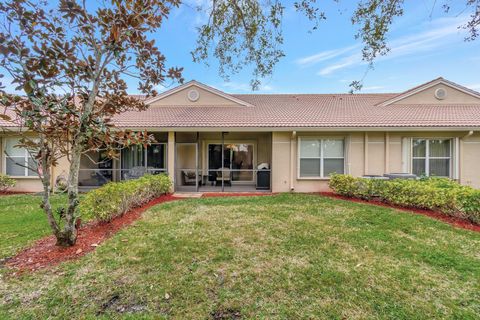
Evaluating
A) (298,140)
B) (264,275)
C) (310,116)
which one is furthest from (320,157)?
(264,275)

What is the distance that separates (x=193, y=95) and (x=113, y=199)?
9.02 meters

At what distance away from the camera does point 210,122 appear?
11109 mm

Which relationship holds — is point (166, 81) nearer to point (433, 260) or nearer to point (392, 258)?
point (392, 258)

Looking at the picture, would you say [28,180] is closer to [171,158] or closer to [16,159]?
[16,159]

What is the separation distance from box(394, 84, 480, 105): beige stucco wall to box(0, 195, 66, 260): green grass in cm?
1607

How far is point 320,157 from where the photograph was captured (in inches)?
437

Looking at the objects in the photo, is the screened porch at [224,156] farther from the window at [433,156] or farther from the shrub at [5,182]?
the shrub at [5,182]

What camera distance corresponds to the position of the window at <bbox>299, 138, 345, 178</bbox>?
437 inches

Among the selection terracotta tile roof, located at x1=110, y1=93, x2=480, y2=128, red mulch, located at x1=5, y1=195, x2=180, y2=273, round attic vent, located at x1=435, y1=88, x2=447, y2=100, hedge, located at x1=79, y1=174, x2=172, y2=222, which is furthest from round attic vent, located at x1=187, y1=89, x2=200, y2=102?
round attic vent, located at x1=435, y1=88, x2=447, y2=100

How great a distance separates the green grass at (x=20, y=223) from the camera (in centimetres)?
495

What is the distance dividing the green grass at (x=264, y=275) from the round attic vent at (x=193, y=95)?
913cm

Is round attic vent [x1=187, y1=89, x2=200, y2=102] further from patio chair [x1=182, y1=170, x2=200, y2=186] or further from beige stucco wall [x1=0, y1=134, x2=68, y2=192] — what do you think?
beige stucco wall [x1=0, y1=134, x2=68, y2=192]

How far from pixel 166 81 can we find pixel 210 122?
6202mm

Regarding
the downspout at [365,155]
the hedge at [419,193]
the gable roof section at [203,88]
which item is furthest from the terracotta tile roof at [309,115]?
the hedge at [419,193]
